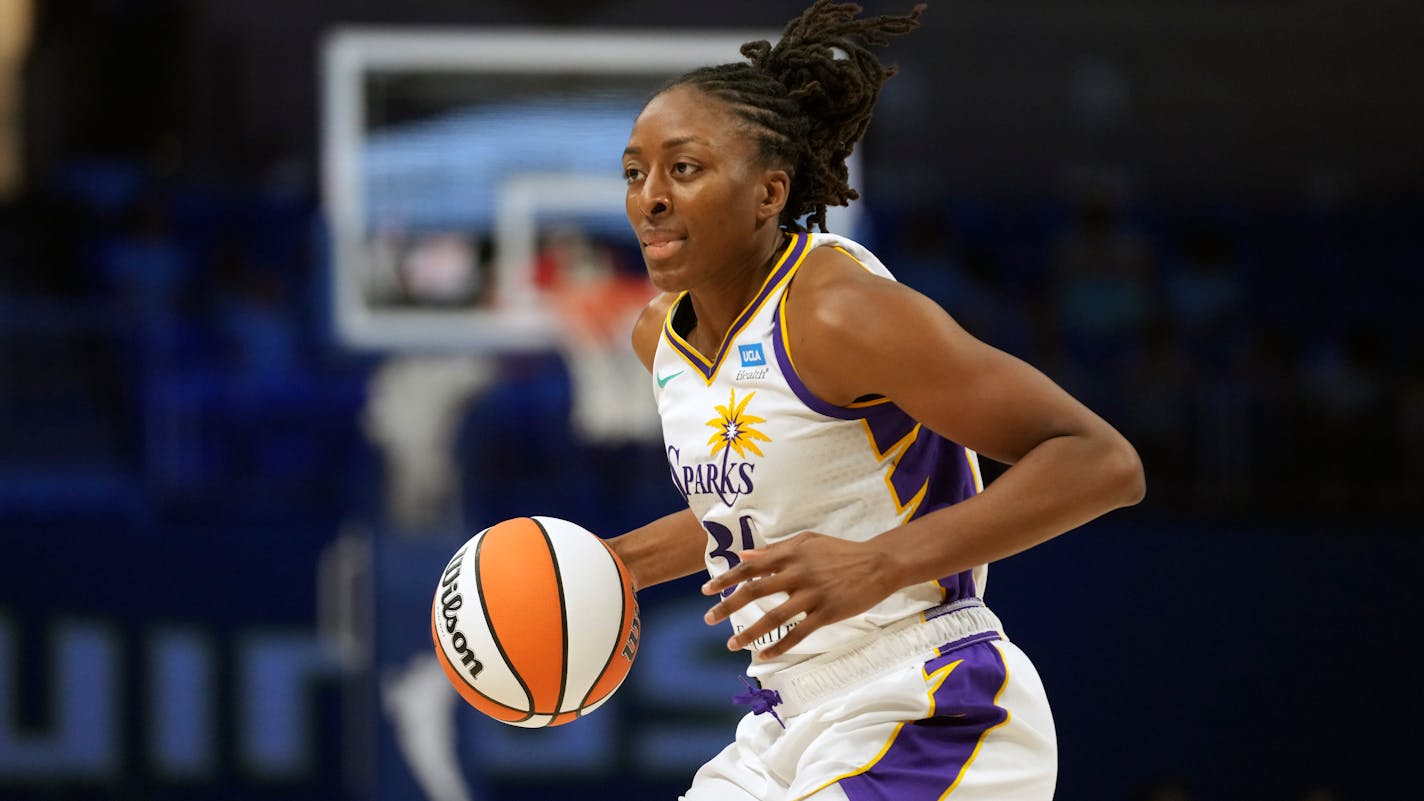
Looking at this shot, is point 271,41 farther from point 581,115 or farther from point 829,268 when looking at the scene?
point 829,268

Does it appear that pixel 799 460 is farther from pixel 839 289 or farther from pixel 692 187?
pixel 692 187

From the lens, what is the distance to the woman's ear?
9.62 feet

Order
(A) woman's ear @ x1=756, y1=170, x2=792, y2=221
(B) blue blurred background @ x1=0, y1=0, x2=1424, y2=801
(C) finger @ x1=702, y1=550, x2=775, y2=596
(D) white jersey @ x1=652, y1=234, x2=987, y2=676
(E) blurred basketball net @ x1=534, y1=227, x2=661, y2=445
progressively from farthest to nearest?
(E) blurred basketball net @ x1=534, y1=227, x2=661, y2=445 < (B) blue blurred background @ x1=0, y1=0, x2=1424, y2=801 < (A) woman's ear @ x1=756, y1=170, x2=792, y2=221 < (D) white jersey @ x1=652, y1=234, x2=987, y2=676 < (C) finger @ x1=702, y1=550, x2=775, y2=596

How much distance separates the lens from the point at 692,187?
9.37 ft

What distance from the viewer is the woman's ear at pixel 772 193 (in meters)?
2.93

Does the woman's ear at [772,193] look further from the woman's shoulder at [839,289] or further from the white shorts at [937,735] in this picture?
the white shorts at [937,735]

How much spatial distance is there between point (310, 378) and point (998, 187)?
23.6 ft

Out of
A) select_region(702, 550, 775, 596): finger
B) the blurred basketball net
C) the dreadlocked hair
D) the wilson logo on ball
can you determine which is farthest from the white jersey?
the blurred basketball net

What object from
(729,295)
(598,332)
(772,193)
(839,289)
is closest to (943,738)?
(839,289)

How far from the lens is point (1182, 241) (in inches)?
433

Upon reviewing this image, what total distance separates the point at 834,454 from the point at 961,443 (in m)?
0.26

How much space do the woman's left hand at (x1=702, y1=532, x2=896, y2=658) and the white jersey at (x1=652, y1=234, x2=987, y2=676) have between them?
12.7 inches

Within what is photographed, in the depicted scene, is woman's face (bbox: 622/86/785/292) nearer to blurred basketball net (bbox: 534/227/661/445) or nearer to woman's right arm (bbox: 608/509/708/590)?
woman's right arm (bbox: 608/509/708/590)

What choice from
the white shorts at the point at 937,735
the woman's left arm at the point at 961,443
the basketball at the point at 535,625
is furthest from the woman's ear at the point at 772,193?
the white shorts at the point at 937,735
